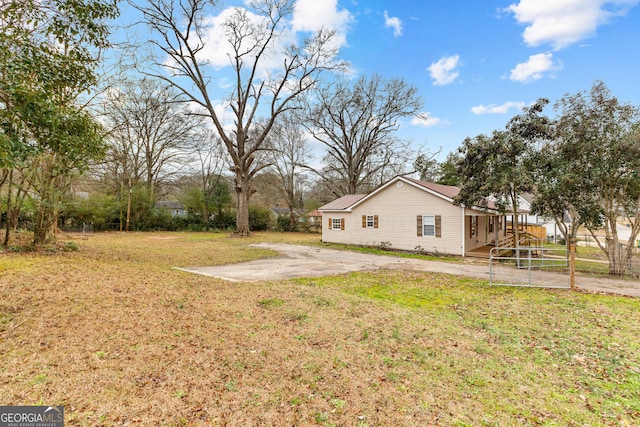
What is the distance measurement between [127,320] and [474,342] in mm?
4993

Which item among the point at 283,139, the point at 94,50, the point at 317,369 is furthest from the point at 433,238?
the point at 283,139

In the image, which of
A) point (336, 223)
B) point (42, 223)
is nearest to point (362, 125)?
point (336, 223)

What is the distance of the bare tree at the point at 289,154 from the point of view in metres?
32.0

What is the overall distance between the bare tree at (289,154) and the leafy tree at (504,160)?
1997 centimetres

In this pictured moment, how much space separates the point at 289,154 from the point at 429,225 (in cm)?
2060

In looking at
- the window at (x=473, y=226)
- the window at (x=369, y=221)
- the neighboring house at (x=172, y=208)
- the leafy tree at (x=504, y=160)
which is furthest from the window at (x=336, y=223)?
the neighboring house at (x=172, y=208)


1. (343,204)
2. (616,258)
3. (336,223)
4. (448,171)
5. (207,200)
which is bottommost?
(616,258)

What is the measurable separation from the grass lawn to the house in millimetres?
8656

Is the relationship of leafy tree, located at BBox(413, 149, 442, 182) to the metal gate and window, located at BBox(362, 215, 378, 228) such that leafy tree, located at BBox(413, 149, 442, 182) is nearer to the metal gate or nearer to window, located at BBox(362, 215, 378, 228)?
window, located at BBox(362, 215, 378, 228)

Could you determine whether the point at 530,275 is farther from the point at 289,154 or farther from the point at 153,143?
the point at 153,143

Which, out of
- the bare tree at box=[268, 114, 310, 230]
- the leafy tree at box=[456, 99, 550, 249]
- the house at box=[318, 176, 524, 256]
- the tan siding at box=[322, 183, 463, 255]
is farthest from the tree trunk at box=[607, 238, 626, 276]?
the bare tree at box=[268, 114, 310, 230]

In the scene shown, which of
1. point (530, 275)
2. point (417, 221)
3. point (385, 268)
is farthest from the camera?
point (417, 221)

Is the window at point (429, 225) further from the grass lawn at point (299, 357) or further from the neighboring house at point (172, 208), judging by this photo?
the neighboring house at point (172, 208)

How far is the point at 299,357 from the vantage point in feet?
11.8
